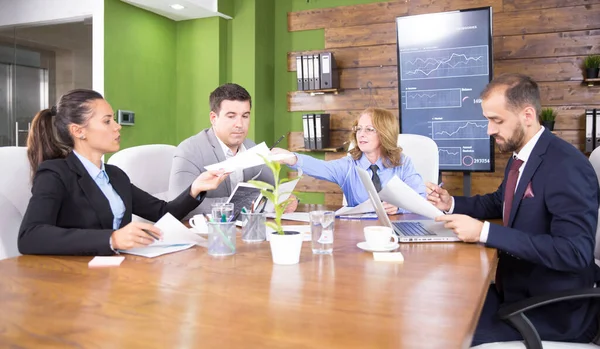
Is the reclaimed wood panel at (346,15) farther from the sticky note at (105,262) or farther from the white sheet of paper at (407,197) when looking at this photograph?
the sticky note at (105,262)

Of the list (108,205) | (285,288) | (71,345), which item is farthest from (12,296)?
(108,205)

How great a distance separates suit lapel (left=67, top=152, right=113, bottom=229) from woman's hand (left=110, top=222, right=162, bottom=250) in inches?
12.4

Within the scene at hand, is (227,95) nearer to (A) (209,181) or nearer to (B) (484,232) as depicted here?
(A) (209,181)

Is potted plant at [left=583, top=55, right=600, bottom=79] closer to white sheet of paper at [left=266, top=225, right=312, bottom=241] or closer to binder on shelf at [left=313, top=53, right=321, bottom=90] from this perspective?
binder on shelf at [left=313, top=53, right=321, bottom=90]

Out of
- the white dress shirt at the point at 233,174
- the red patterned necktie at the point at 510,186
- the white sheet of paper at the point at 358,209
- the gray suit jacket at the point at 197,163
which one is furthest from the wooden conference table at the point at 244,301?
the white dress shirt at the point at 233,174

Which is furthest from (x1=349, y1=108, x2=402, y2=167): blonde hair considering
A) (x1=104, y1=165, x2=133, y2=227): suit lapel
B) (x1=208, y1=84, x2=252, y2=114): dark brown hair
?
(x1=104, y1=165, x2=133, y2=227): suit lapel

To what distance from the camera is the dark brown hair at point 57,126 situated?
164cm

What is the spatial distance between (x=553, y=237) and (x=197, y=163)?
1.49 metres

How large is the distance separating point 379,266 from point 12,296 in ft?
2.57

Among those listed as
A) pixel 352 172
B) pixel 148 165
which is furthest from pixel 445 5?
pixel 148 165

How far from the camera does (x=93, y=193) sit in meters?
1.56

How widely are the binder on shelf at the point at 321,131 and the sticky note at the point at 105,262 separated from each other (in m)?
3.21

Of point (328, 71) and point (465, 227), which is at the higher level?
point (328, 71)

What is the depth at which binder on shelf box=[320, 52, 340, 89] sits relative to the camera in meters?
4.24
